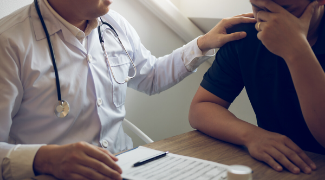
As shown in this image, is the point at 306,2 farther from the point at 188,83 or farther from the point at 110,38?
the point at 188,83

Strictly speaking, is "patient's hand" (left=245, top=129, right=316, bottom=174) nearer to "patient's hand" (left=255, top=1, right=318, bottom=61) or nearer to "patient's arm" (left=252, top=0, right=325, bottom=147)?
"patient's arm" (left=252, top=0, right=325, bottom=147)

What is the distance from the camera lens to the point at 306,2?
2.65ft

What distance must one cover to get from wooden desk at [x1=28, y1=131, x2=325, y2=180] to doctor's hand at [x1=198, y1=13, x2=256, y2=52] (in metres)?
0.35

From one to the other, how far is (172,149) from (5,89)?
0.50m

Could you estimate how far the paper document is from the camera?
0.62 metres

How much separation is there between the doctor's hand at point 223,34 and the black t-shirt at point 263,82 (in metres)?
0.02

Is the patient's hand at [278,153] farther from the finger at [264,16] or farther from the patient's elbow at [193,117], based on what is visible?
the finger at [264,16]

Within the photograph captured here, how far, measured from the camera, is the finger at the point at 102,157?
630 millimetres

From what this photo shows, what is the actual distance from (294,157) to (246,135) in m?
0.15

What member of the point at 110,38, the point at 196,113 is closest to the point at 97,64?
the point at 110,38

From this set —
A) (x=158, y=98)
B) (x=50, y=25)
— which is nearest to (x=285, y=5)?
(x=50, y=25)

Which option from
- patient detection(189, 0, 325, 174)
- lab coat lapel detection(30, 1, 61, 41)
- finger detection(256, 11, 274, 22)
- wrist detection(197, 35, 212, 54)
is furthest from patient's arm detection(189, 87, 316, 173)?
lab coat lapel detection(30, 1, 61, 41)

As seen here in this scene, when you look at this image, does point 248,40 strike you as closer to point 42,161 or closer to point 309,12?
point 309,12

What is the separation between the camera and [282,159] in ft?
2.26
